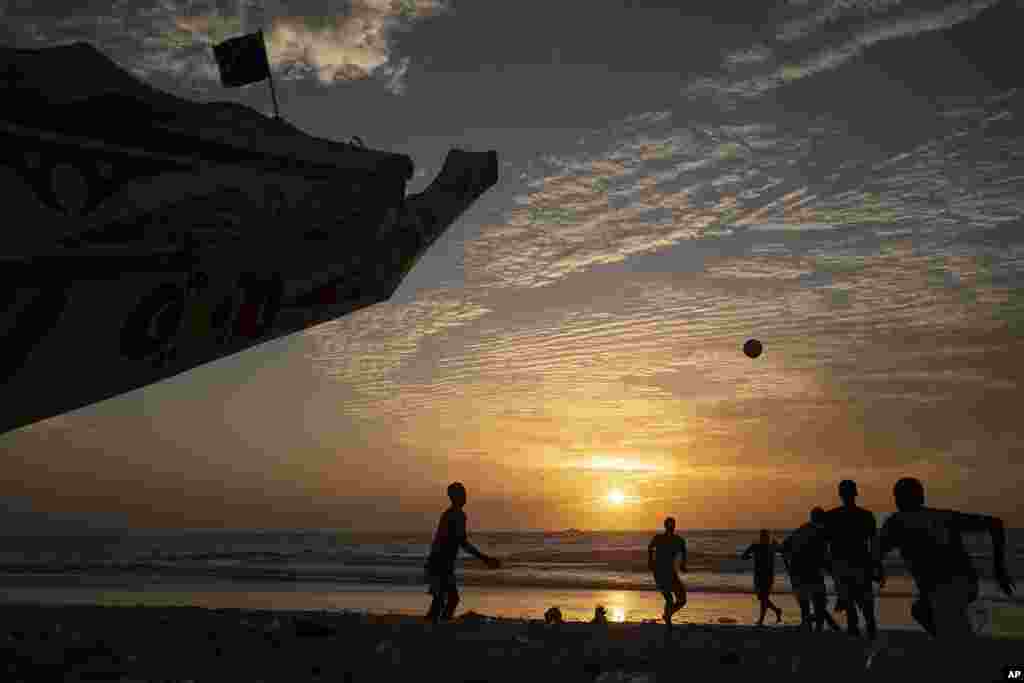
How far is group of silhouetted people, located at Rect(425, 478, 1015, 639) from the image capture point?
678 centimetres

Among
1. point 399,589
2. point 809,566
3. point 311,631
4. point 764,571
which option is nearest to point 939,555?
point 311,631

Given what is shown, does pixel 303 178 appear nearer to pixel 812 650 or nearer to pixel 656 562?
pixel 812 650

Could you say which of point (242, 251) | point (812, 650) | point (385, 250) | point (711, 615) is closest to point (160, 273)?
point (242, 251)

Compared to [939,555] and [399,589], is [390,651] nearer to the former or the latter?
[939,555]

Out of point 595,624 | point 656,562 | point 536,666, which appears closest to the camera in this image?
point 536,666

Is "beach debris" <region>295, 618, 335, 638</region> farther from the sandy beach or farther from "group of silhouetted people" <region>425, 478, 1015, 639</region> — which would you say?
"group of silhouetted people" <region>425, 478, 1015, 639</region>

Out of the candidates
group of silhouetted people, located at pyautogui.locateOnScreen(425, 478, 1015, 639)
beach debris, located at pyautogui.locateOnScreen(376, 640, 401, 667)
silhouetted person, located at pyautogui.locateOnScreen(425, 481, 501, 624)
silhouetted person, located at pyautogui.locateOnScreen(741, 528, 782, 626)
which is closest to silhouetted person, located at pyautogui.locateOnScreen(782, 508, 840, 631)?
group of silhouetted people, located at pyautogui.locateOnScreen(425, 478, 1015, 639)

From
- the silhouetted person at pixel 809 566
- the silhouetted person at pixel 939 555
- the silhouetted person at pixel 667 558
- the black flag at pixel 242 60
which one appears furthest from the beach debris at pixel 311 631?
the silhouetted person at pixel 809 566

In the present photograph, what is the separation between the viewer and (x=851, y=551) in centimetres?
1215

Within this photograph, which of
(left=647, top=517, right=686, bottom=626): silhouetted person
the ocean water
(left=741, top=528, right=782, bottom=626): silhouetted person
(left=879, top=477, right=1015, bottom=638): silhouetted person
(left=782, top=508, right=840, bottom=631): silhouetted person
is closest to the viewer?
(left=879, top=477, right=1015, bottom=638): silhouetted person

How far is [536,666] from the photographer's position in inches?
335

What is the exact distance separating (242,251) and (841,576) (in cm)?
1031

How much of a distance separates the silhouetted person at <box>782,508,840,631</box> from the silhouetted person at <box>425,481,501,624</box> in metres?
6.34

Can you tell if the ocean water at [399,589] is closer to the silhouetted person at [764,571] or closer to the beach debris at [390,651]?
the silhouetted person at [764,571]
